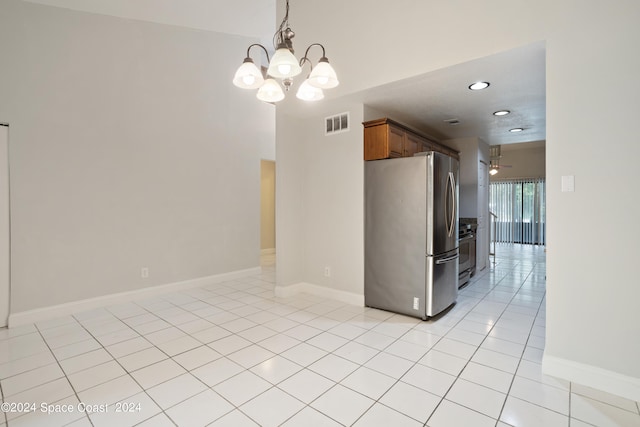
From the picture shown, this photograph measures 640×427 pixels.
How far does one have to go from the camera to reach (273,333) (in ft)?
9.90

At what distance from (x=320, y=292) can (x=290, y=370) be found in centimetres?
197

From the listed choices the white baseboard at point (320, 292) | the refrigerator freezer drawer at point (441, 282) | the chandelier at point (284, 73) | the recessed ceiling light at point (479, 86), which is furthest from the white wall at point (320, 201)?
the chandelier at point (284, 73)

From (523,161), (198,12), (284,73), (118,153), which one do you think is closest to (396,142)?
(284,73)

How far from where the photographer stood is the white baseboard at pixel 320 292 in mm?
3904

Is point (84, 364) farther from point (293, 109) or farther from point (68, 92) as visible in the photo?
point (293, 109)

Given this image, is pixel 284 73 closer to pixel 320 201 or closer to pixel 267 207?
pixel 320 201

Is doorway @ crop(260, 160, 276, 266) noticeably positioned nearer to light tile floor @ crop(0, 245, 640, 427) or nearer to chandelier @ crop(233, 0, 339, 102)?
light tile floor @ crop(0, 245, 640, 427)

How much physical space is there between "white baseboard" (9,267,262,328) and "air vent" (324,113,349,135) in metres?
2.97

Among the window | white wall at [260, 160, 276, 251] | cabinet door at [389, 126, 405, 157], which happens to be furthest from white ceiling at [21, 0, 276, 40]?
the window

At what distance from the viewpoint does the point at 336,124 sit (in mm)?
3988

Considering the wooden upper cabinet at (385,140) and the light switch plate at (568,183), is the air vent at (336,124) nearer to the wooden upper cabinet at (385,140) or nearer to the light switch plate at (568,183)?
the wooden upper cabinet at (385,140)

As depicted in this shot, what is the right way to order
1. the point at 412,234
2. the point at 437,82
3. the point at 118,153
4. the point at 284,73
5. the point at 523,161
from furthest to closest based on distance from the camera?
the point at 523,161 → the point at 118,153 → the point at 412,234 → the point at 437,82 → the point at 284,73

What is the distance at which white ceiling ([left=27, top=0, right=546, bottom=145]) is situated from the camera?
2.78 meters

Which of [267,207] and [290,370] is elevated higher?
[267,207]
